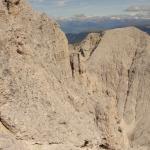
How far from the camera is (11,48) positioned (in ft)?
58.6

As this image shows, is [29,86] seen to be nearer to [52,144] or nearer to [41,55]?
[52,144]

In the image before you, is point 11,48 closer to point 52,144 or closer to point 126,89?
point 52,144

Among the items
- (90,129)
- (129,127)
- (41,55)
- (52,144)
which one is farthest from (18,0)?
(129,127)

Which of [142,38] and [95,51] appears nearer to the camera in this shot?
[95,51]

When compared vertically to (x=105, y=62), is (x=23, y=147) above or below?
above

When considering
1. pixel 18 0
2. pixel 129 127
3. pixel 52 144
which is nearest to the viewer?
pixel 52 144

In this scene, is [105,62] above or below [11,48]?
below

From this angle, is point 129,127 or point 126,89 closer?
point 129,127

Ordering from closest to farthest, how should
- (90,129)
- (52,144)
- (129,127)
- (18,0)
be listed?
(52,144) → (90,129) → (18,0) → (129,127)

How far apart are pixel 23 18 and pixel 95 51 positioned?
65265 millimetres

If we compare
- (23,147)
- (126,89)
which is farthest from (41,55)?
(126,89)

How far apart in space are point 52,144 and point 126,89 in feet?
245

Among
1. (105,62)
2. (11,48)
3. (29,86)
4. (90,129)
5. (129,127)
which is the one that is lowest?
(129,127)

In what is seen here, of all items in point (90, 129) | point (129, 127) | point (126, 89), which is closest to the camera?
point (90, 129)
